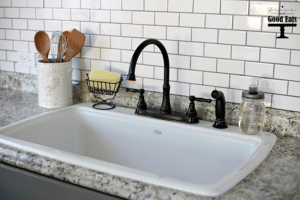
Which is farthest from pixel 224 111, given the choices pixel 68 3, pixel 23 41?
pixel 23 41

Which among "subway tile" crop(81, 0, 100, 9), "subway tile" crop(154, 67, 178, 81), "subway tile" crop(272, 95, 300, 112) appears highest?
"subway tile" crop(81, 0, 100, 9)

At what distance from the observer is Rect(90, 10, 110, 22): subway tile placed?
1700 millimetres

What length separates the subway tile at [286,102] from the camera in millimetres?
1339

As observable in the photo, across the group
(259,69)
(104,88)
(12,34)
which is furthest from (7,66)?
(259,69)

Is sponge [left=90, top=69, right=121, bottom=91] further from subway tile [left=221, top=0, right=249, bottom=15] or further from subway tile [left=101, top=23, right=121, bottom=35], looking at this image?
subway tile [left=221, top=0, right=249, bottom=15]

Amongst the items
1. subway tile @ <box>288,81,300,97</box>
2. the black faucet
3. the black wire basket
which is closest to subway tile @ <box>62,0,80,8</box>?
the black wire basket

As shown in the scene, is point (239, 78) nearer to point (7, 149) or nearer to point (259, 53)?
point (259, 53)

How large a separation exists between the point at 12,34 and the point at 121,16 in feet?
2.55

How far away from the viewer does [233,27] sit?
141 centimetres

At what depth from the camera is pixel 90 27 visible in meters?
1.76

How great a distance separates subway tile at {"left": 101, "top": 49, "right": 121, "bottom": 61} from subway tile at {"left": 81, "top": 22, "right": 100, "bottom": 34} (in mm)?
109

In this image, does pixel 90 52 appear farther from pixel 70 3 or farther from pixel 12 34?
pixel 12 34

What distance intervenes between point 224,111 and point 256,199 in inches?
22.3

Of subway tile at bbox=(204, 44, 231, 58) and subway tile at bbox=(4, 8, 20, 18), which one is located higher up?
subway tile at bbox=(4, 8, 20, 18)
